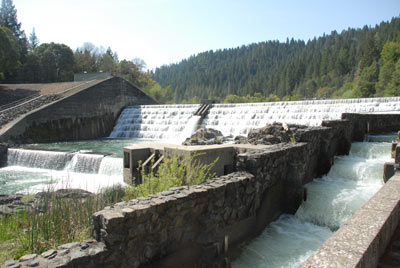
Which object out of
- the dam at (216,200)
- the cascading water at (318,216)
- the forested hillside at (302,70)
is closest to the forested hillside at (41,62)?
the forested hillside at (302,70)

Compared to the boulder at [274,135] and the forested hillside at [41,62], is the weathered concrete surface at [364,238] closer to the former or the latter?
the boulder at [274,135]

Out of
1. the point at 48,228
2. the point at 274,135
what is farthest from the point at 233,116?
the point at 48,228

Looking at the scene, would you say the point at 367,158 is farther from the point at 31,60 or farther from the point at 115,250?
the point at 31,60

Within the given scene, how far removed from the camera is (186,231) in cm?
439

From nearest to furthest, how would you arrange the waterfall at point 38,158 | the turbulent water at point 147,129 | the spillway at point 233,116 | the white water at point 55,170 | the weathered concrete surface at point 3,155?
the white water at point 55,170 < the turbulent water at point 147,129 < the waterfall at point 38,158 < the weathered concrete surface at point 3,155 < the spillway at point 233,116

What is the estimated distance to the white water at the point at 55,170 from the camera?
34.2ft

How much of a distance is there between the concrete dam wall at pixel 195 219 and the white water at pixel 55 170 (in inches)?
228

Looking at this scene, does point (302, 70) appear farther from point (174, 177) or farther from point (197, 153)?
point (174, 177)

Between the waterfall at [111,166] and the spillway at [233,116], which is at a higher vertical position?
the spillway at [233,116]

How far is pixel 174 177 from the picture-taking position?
5695 mm

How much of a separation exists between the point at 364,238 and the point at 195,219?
2454 mm

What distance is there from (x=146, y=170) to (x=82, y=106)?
18034 mm

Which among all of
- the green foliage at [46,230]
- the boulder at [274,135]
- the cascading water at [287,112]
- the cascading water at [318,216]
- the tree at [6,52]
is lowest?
the cascading water at [318,216]

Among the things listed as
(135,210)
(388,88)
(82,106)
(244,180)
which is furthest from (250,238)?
(388,88)
